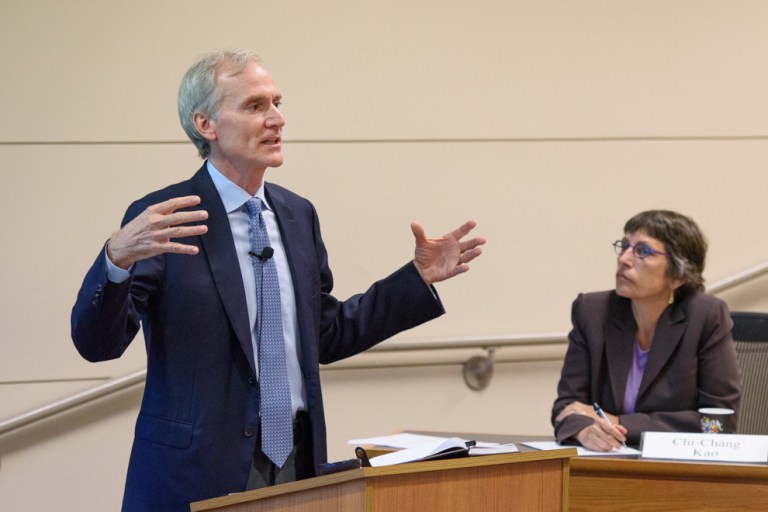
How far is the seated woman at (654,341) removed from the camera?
9.50 ft

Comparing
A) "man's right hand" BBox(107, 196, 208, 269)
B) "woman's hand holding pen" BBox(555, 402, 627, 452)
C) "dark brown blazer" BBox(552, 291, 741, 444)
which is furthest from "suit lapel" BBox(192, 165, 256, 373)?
"dark brown blazer" BBox(552, 291, 741, 444)

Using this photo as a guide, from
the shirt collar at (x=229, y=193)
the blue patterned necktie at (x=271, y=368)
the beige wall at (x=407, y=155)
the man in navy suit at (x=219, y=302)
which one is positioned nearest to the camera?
the man in navy suit at (x=219, y=302)

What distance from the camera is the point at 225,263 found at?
6.68ft

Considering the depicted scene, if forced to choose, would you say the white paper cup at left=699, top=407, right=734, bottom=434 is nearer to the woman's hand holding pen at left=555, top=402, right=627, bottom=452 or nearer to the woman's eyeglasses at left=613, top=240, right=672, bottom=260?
the woman's hand holding pen at left=555, top=402, right=627, bottom=452

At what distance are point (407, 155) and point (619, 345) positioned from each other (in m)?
1.32

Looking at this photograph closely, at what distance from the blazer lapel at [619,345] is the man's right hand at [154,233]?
161cm

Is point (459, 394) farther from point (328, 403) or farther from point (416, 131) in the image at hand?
point (416, 131)

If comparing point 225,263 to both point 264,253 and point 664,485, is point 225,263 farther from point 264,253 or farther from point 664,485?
point 664,485

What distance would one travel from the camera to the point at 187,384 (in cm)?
197

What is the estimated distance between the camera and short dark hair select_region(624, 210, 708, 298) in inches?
118

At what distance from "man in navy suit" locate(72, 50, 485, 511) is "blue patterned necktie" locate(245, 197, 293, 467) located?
0.02m

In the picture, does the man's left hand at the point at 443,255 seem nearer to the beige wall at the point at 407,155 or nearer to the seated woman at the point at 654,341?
the seated woman at the point at 654,341

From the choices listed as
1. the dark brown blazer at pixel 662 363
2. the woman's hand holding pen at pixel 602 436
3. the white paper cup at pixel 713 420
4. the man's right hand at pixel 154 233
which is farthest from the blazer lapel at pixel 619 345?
the man's right hand at pixel 154 233

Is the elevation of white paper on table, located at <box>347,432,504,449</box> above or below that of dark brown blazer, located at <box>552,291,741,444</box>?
below
